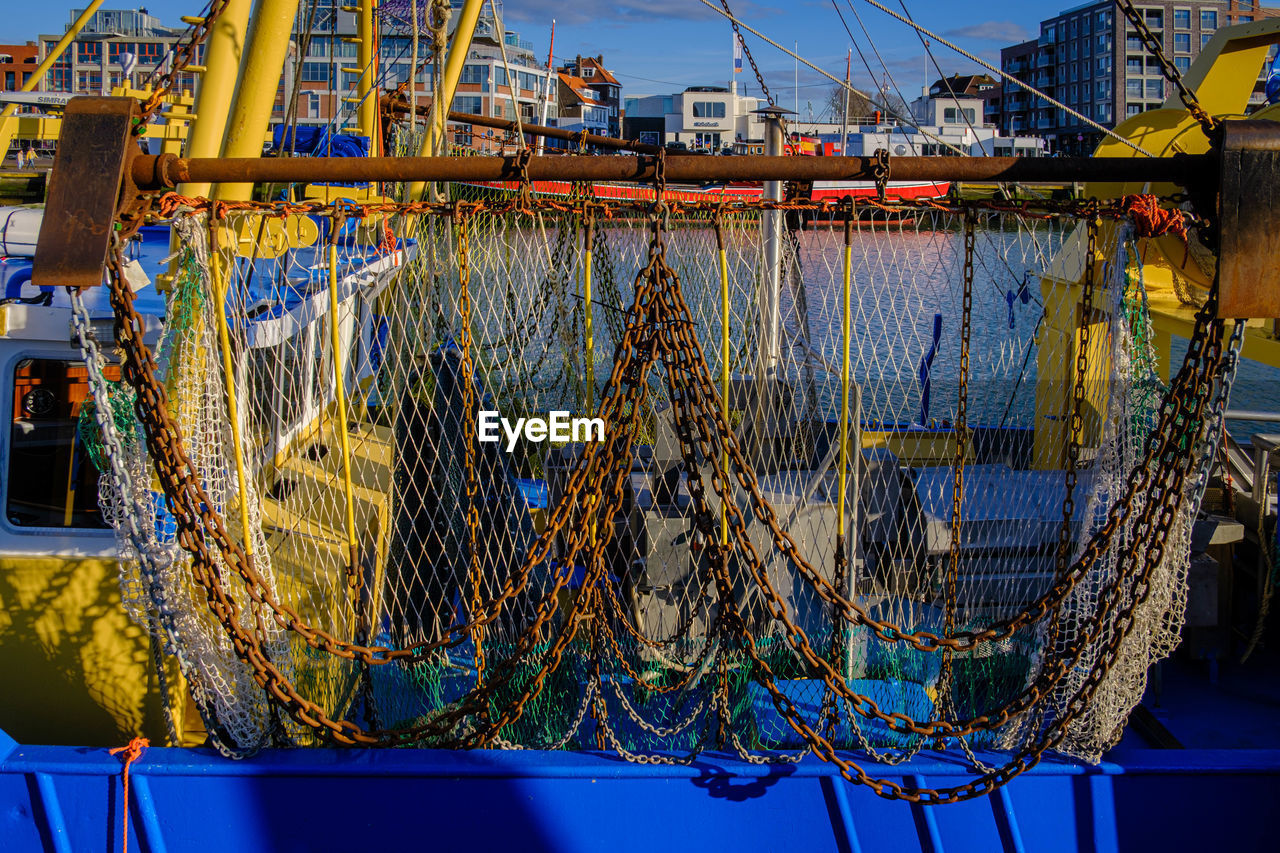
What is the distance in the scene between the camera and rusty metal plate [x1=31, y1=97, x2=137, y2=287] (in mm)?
2729

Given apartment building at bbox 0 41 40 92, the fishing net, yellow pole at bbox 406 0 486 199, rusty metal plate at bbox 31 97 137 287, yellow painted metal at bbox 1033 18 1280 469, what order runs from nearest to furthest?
rusty metal plate at bbox 31 97 137 287
the fishing net
yellow painted metal at bbox 1033 18 1280 469
yellow pole at bbox 406 0 486 199
apartment building at bbox 0 41 40 92

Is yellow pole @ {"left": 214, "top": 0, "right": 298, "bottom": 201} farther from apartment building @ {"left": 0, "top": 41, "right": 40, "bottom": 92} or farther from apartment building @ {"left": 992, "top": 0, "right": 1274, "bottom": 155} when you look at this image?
apartment building @ {"left": 0, "top": 41, "right": 40, "bottom": 92}

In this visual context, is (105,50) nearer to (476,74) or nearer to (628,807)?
(476,74)


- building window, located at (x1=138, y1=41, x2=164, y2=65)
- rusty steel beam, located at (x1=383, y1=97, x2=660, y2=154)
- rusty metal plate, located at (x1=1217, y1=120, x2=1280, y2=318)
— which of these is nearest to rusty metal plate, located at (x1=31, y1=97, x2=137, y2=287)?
rusty metal plate, located at (x1=1217, y1=120, x2=1280, y2=318)

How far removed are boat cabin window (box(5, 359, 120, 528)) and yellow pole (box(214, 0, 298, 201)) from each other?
1002 mm

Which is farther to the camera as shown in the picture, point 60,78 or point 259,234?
point 60,78

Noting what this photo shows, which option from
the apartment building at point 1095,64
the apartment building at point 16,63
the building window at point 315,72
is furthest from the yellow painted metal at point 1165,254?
the apartment building at point 16,63

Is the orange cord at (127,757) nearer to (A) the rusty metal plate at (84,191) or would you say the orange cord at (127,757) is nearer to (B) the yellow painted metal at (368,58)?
(A) the rusty metal plate at (84,191)

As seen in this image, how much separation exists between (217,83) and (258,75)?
0.17 metres

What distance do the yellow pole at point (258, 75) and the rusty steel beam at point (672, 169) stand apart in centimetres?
104

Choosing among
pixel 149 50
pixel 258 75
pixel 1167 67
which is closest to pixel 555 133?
pixel 258 75

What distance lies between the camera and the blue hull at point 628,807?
3234 millimetres

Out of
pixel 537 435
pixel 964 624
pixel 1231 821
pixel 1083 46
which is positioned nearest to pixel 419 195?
pixel 537 435

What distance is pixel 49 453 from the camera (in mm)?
3770
